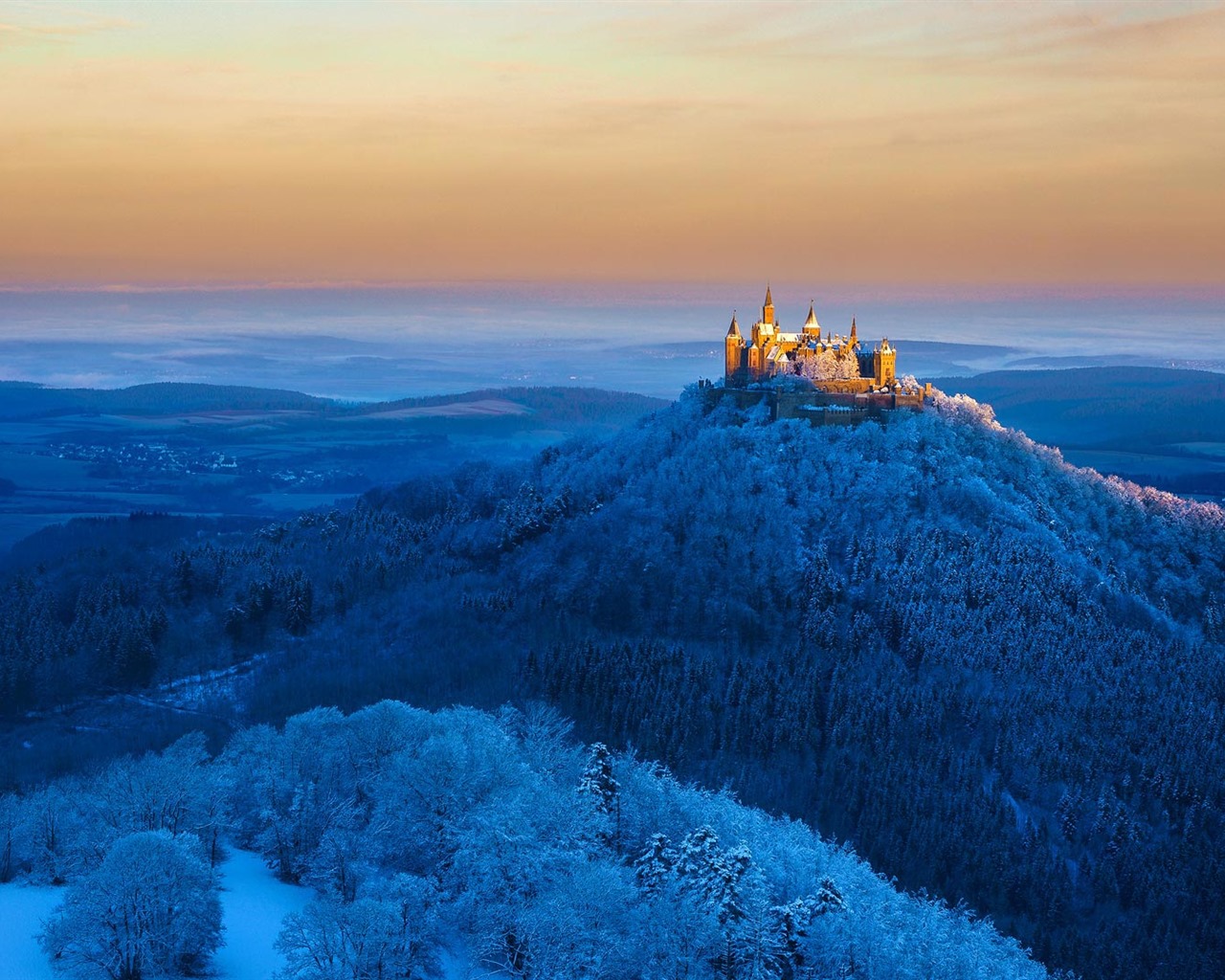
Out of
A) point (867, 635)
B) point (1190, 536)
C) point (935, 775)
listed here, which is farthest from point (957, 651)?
point (1190, 536)

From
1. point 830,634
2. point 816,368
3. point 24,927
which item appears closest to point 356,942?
point 24,927

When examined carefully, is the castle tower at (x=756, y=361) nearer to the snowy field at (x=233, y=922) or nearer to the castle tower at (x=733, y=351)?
the castle tower at (x=733, y=351)

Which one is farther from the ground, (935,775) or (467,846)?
(467,846)

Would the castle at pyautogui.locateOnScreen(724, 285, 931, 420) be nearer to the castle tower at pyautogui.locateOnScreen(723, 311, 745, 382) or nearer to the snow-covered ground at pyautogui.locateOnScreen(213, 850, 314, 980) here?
the castle tower at pyautogui.locateOnScreen(723, 311, 745, 382)

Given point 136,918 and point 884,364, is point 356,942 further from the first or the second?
point 884,364

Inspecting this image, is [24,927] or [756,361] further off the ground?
[756,361]

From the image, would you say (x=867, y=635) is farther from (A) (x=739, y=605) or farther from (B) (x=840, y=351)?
(B) (x=840, y=351)
